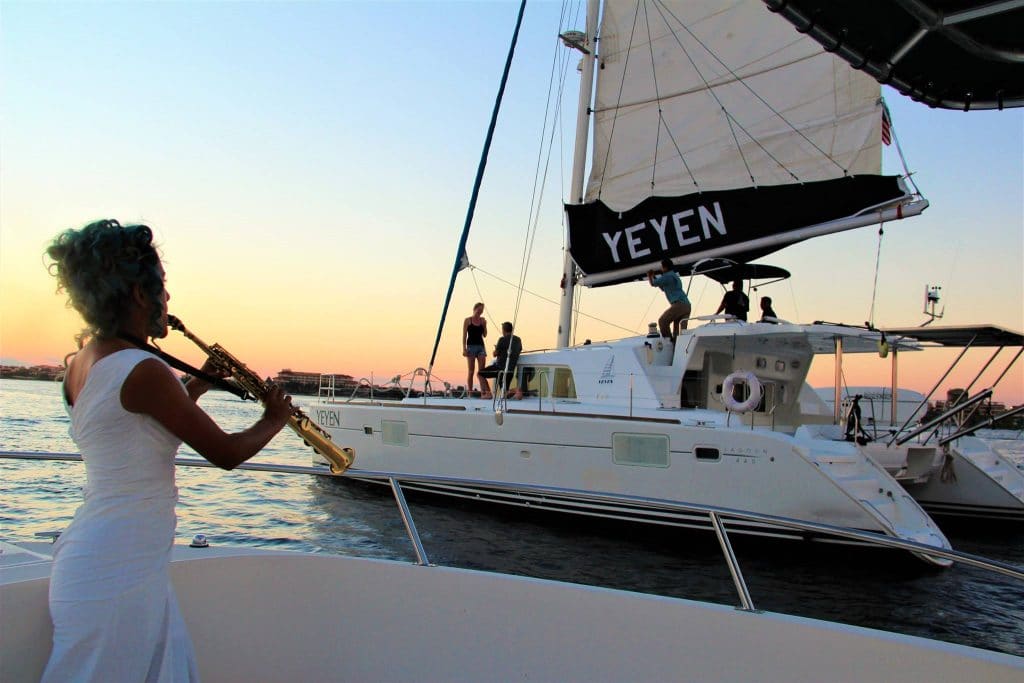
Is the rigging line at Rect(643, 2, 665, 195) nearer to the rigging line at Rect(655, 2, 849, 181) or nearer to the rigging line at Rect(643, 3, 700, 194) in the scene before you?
the rigging line at Rect(643, 3, 700, 194)

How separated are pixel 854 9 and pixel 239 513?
10.2 meters

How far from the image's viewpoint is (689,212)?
1153cm

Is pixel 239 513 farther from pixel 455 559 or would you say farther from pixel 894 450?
pixel 894 450

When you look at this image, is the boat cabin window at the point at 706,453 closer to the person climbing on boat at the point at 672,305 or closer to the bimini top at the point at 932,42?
the person climbing on boat at the point at 672,305

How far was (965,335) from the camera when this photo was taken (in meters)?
10.4

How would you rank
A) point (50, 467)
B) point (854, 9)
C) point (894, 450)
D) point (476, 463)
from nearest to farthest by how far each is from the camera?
1. point (854, 9)
2. point (894, 450)
3. point (476, 463)
4. point (50, 467)

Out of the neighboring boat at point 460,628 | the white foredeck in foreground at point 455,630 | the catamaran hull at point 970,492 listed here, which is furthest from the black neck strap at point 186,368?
the catamaran hull at point 970,492

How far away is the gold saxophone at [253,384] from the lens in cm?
196

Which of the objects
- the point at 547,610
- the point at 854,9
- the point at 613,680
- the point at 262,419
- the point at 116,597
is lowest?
the point at 613,680

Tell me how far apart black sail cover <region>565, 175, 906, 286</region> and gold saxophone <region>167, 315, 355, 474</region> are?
9.88 metres

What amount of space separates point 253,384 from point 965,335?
36.1 feet

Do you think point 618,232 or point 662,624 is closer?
point 662,624

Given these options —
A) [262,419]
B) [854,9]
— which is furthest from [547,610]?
[854,9]

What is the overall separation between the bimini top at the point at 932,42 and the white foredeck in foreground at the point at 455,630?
3.19 meters
